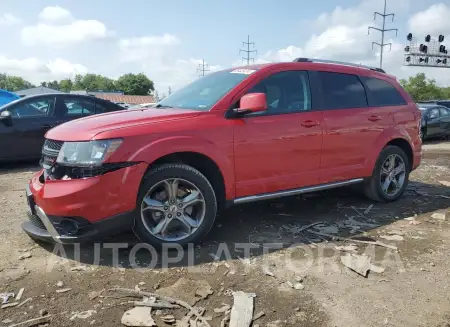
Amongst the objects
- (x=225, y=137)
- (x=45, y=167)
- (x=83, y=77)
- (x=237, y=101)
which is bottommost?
(x=45, y=167)

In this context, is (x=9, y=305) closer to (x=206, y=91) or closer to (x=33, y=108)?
(x=206, y=91)

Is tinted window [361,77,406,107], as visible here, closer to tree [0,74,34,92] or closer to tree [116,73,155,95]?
tree [116,73,155,95]

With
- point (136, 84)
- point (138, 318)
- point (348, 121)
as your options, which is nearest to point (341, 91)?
point (348, 121)

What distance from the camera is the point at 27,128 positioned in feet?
25.9

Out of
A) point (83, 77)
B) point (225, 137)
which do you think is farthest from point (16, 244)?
point (83, 77)

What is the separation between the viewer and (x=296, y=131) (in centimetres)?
437

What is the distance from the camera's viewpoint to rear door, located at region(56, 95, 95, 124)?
8250 mm

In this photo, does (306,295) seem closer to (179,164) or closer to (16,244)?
(179,164)

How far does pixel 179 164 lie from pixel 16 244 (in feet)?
5.86

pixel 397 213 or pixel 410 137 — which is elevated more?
pixel 410 137

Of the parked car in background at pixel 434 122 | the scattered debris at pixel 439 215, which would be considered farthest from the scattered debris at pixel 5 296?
the parked car in background at pixel 434 122

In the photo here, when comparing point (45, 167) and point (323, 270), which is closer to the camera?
point (323, 270)

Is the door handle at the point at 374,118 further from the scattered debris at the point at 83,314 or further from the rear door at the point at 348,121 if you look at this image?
the scattered debris at the point at 83,314

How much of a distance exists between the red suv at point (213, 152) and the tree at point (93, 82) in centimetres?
10846
